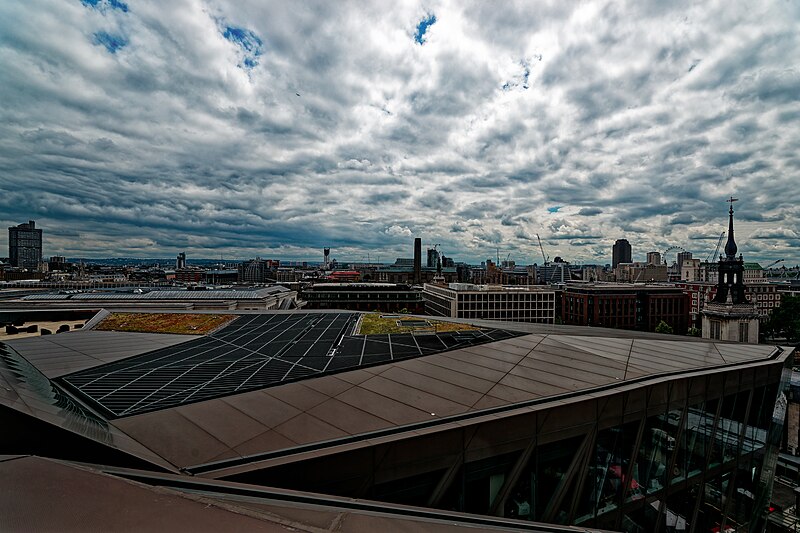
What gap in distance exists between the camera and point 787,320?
94812 millimetres

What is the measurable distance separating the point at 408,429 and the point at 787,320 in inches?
5093

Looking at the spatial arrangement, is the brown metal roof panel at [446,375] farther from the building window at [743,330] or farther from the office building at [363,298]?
the office building at [363,298]

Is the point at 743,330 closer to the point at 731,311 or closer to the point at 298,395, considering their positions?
the point at 731,311

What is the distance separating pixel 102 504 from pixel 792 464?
6835cm

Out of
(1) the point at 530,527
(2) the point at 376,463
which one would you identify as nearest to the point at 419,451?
(2) the point at 376,463

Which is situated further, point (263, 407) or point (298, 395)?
point (298, 395)

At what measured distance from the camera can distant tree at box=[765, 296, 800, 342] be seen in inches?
3657

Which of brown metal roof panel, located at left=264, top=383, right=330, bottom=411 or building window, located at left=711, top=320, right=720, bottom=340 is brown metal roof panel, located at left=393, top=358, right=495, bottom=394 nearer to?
brown metal roof panel, located at left=264, top=383, right=330, bottom=411

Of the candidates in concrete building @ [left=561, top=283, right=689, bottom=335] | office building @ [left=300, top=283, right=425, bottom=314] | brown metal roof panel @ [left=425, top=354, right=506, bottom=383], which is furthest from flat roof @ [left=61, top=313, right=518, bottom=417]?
concrete building @ [left=561, top=283, right=689, bottom=335]

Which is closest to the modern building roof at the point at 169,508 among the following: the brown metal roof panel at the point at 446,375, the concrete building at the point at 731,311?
the brown metal roof panel at the point at 446,375

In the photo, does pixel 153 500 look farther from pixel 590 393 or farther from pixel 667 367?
pixel 667 367

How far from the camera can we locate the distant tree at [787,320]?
305 ft

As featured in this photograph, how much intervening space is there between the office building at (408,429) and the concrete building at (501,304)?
8277cm

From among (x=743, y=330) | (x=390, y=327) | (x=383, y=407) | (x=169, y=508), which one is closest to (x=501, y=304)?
(x=743, y=330)
